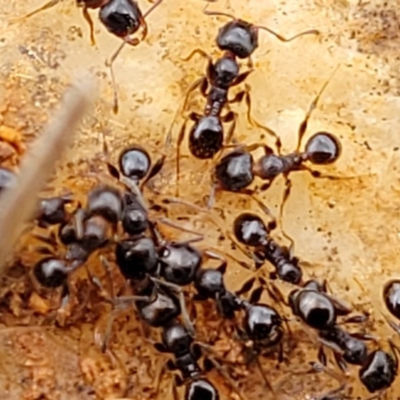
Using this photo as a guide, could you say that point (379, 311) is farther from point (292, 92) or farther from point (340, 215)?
point (292, 92)

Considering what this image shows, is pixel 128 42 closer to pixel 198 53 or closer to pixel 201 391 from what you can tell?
pixel 198 53

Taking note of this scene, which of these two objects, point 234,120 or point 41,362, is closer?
point 41,362

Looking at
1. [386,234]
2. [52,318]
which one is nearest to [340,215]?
[386,234]

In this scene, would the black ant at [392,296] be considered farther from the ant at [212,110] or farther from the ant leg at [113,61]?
the ant leg at [113,61]

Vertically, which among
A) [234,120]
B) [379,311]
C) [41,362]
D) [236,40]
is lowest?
[379,311]

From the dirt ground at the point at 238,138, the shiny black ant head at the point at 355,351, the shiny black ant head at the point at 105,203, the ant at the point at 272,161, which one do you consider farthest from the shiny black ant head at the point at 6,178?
the shiny black ant head at the point at 355,351
